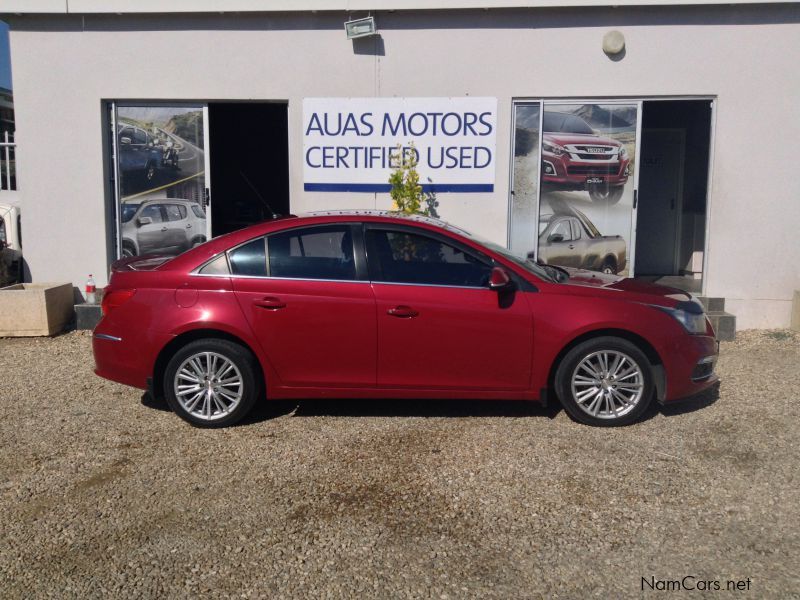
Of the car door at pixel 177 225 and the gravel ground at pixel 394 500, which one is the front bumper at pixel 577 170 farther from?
the car door at pixel 177 225

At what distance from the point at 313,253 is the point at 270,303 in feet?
1.67

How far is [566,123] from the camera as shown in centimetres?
927

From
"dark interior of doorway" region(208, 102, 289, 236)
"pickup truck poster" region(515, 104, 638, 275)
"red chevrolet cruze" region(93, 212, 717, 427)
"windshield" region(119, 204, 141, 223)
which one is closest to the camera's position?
"red chevrolet cruze" region(93, 212, 717, 427)

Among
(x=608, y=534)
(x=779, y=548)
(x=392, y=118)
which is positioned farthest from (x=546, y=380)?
(x=392, y=118)

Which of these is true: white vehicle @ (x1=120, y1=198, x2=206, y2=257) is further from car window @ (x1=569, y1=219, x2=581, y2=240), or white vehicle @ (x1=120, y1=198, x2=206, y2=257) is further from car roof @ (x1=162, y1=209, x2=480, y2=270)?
car window @ (x1=569, y1=219, x2=581, y2=240)

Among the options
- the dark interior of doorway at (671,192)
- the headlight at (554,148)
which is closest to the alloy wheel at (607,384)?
the headlight at (554,148)

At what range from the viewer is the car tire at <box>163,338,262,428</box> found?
559 centimetres

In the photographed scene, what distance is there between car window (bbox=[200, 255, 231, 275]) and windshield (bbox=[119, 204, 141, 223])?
184 inches

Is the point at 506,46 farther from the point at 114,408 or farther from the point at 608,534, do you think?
the point at 608,534

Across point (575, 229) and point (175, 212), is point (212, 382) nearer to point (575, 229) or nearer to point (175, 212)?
point (175, 212)

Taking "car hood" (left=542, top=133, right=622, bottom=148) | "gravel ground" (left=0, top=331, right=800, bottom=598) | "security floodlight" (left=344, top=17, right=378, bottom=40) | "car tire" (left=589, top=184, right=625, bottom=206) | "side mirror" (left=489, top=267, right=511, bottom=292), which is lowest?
"gravel ground" (left=0, top=331, right=800, bottom=598)

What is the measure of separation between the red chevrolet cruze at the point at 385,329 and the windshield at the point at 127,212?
14.4 feet

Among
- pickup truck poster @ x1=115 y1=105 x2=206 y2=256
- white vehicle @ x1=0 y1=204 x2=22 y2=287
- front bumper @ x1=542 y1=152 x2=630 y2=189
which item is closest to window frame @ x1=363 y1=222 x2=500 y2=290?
front bumper @ x1=542 y1=152 x2=630 y2=189

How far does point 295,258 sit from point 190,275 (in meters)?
0.79
